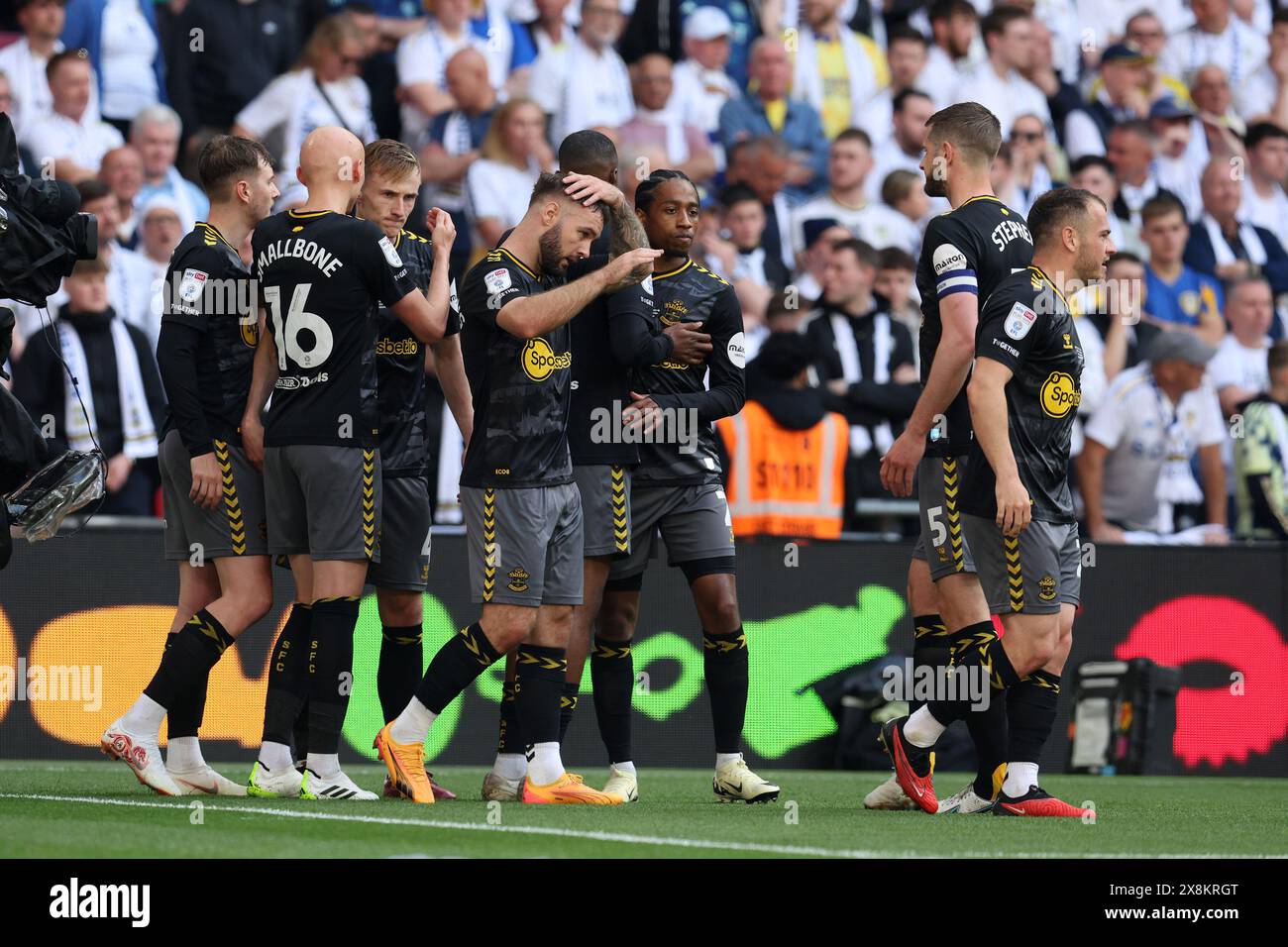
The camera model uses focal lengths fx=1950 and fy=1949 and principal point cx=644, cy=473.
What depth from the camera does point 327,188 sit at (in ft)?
22.7

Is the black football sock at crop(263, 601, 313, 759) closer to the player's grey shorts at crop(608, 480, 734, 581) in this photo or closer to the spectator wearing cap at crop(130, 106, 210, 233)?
the player's grey shorts at crop(608, 480, 734, 581)

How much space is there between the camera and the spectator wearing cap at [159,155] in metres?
11.9

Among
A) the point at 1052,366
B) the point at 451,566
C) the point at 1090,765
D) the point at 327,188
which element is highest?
the point at 327,188

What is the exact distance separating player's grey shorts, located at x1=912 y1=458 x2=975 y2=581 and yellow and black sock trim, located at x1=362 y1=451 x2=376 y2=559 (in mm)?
2033

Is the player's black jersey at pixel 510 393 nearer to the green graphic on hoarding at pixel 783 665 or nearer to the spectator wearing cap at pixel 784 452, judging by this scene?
the green graphic on hoarding at pixel 783 665

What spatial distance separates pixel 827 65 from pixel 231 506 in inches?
344

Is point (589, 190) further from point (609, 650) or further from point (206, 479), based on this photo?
point (609, 650)

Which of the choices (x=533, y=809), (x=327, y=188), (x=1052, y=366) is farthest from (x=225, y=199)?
(x=1052, y=366)

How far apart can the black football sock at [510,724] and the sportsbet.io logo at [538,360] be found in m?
1.16

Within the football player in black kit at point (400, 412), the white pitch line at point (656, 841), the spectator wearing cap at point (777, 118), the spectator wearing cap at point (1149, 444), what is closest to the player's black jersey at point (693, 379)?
the football player in black kit at point (400, 412)

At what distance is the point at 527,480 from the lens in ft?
22.5

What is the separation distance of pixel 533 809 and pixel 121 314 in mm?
5705

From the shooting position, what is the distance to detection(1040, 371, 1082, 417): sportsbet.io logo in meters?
7.04

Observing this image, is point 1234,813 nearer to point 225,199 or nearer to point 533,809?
point 533,809
